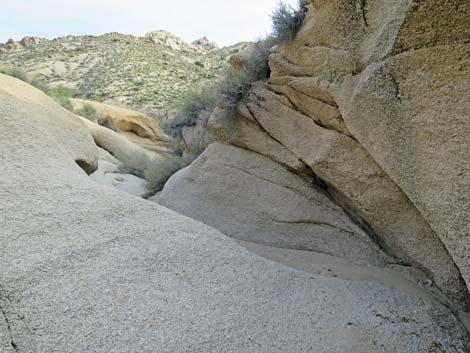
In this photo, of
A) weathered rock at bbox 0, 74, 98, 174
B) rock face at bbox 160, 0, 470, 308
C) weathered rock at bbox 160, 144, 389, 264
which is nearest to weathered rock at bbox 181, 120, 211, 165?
weathered rock at bbox 160, 144, 389, 264

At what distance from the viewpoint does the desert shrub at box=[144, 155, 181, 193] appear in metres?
8.23

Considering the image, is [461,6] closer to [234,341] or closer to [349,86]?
[349,86]

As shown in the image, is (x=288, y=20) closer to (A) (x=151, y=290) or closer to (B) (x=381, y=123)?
(B) (x=381, y=123)

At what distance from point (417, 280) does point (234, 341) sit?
74.3 inches

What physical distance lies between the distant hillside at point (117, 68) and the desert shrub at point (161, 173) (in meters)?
15.4

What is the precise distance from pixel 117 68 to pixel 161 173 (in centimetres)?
2504

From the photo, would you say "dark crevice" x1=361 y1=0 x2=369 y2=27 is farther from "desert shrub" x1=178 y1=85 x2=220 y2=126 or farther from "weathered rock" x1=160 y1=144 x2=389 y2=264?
"desert shrub" x1=178 y1=85 x2=220 y2=126

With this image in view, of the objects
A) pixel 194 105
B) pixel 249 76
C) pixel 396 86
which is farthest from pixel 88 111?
pixel 396 86

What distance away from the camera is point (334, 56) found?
3869 mm

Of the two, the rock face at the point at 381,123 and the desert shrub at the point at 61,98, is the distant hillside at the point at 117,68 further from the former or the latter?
the rock face at the point at 381,123

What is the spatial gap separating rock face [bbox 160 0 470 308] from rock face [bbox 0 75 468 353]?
605 millimetres

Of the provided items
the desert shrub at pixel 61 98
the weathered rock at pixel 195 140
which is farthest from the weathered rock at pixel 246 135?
the desert shrub at pixel 61 98

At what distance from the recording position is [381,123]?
3.11m

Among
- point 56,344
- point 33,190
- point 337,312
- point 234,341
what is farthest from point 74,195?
point 337,312
